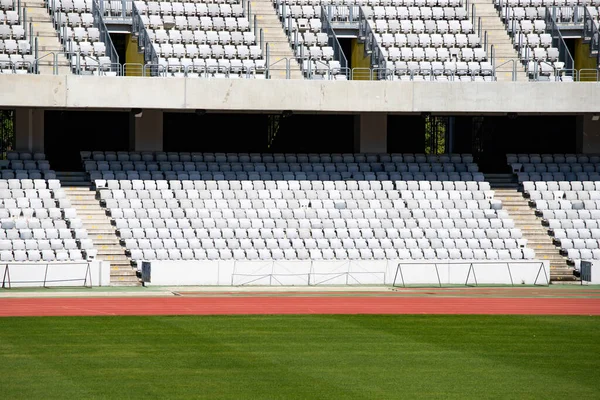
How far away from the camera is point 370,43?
38500mm

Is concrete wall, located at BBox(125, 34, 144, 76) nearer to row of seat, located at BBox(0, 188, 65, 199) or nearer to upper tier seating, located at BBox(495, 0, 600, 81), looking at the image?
row of seat, located at BBox(0, 188, 65, 199)

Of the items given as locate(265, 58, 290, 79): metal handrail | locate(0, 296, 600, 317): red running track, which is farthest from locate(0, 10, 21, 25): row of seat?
locate(0, 296, 600, 317): red running track

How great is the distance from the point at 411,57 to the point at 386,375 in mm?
23881

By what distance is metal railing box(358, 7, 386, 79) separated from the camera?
123 feet

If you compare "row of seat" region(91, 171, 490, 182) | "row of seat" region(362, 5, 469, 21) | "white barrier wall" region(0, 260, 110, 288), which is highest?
"row of seat" region(362, 5, 469, 21)

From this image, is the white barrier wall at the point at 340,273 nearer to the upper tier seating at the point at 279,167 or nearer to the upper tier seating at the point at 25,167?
the upper tier seating at the point at 279,167

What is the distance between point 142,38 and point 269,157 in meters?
5.48

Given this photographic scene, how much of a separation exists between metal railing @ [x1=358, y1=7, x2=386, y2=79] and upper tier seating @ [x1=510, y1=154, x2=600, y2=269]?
558cm

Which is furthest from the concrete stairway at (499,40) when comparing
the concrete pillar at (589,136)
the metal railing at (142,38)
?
the metal railing at (142,38)

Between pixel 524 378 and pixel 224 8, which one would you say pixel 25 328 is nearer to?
pixel 524 378

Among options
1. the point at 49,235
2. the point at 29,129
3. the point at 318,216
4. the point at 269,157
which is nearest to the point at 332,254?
the point at 318,216

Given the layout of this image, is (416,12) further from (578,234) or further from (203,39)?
(578,234)

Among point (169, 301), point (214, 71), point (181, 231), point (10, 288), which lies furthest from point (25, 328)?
point (214, 71)

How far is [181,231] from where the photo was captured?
32000mm
